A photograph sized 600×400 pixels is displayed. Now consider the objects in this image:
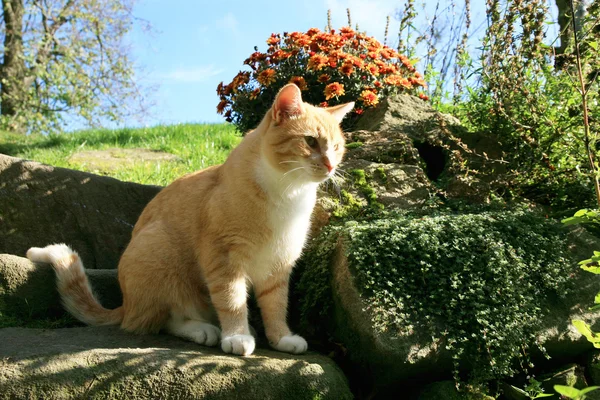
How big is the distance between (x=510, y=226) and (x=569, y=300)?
1.87 feet

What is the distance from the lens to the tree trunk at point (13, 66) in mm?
13117

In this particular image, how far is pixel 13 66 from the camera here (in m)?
13.5

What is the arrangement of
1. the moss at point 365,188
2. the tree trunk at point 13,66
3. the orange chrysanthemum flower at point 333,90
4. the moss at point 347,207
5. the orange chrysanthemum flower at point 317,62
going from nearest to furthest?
the moss at point 347,207 < the moss at point 365,188 < the orange chrysanthemum flower at point 333,90 < the orange chrysanthemum flower at point 317,62 < the tree trunk at point 13,66

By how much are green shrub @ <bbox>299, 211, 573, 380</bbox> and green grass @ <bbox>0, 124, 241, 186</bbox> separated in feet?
11.6

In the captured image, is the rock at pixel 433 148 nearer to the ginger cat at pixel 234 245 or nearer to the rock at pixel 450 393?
the ginger cat at pixel 234 245

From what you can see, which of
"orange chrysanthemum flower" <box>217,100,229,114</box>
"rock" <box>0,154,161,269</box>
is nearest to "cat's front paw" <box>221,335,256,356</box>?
"rock" <box>0,154,161,269</box>

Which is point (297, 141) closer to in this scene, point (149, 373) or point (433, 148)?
point (149, 373)

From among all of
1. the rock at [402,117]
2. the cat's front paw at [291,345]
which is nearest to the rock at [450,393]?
the cat's front paw at [291,345]

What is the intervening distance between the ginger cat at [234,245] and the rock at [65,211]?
106 cm

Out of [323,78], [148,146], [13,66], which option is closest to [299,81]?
[323,78]

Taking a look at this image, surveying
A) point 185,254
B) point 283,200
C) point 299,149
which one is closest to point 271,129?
point 299,149

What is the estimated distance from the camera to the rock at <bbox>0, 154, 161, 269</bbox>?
434 cm

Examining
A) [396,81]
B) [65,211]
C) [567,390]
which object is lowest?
[567,390]

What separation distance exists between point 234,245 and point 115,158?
5.02 m
